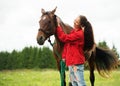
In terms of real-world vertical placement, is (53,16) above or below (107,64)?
above

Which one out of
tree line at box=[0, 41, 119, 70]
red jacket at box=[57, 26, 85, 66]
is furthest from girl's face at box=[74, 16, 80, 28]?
tree line at box=[0, 41, 119, 70]

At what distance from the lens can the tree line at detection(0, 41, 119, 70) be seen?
2490 inches

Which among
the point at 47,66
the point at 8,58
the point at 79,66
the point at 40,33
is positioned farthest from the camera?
the point at 8,58

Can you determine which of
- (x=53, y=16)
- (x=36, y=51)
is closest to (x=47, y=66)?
(x=36, y=51)

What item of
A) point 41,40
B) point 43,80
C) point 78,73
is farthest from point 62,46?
point 43,80

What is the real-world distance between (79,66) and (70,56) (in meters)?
0.31

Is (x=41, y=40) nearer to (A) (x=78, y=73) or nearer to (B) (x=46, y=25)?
(B) (x=46, y=25)

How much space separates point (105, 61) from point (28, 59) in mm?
51105

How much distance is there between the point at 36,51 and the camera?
65062 mm

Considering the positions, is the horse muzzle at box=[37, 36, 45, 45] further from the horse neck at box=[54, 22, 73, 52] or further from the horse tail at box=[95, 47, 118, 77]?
the horse tail at box=[95, 47, 118, 77]

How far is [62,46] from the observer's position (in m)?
12.4

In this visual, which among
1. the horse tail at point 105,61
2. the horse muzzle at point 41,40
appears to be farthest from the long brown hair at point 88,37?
the horse tail at point 105,61

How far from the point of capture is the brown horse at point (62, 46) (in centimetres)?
1116

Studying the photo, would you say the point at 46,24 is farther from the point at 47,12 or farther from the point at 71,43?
the point at 71,43
